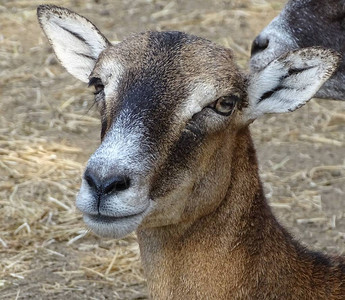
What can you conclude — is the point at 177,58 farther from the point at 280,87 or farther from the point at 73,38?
the point at 73,38

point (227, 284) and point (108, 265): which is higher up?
point (227, 284)

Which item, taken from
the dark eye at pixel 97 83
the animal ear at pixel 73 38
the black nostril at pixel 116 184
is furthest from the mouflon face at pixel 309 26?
the black nostril at pixel 116 184

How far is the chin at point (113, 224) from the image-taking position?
236 inches

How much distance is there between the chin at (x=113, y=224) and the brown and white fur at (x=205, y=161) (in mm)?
20

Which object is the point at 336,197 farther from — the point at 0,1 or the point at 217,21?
the point at 0,1

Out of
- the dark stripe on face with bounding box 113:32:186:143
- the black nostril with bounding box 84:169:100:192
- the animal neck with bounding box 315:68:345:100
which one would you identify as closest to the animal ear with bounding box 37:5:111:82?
the dark stripe on face with bounding box 113:32:186:143

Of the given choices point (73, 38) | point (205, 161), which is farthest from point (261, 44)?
point (205, 161)

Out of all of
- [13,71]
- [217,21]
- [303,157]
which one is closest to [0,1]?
[13,71]

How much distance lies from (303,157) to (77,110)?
3.46m

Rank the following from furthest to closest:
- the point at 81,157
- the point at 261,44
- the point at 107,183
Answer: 1. the point at 81,157
2. the point at 261,44
3. the point at 107,183

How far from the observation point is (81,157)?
11648 mm

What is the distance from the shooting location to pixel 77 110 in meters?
13.2

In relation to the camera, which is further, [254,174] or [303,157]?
A: [303,157]

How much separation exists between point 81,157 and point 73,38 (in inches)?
166
